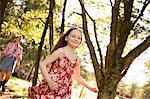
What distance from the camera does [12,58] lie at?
10742 mm

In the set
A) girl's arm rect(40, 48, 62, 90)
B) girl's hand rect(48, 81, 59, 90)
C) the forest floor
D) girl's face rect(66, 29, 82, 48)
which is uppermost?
girl's face rect(66, 29, 82, 48)

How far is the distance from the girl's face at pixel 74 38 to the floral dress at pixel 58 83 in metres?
0.20

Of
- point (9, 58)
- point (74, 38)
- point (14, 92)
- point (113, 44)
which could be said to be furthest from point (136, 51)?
point (14, 92)

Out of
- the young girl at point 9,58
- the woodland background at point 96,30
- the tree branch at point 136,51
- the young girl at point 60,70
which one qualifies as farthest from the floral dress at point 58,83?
the young girl at point 9,58

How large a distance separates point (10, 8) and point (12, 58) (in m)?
12.5

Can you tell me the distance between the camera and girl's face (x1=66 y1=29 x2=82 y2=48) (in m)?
4.65

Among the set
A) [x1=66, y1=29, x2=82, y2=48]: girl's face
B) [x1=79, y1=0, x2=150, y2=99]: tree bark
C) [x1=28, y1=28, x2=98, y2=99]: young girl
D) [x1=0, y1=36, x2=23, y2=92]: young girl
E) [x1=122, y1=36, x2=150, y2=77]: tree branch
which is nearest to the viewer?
[x1=28, y1=28, x2=98, y2=99]: young girl

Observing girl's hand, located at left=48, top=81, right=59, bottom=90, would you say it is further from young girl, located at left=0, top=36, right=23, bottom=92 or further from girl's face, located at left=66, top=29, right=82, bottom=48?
young girl, located at left=0, top=36, right=23, bottom=92

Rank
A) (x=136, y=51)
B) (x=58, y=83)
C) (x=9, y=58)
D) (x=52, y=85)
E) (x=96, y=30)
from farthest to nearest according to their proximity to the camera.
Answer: (x=96, y=30), (x=9, y=58), (x=136, y=51), (x=58, y=83), (x=52, y=85)

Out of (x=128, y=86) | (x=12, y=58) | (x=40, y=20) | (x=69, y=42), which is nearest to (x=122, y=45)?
(x=12, y=58)

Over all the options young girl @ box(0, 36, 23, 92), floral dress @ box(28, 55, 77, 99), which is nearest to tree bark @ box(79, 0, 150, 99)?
young girl @ box(0, 36, 23, 92)

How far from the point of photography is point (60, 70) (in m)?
4.60

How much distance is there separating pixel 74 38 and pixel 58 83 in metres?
0.59

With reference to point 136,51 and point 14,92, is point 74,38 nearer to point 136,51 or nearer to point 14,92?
point 136,51
